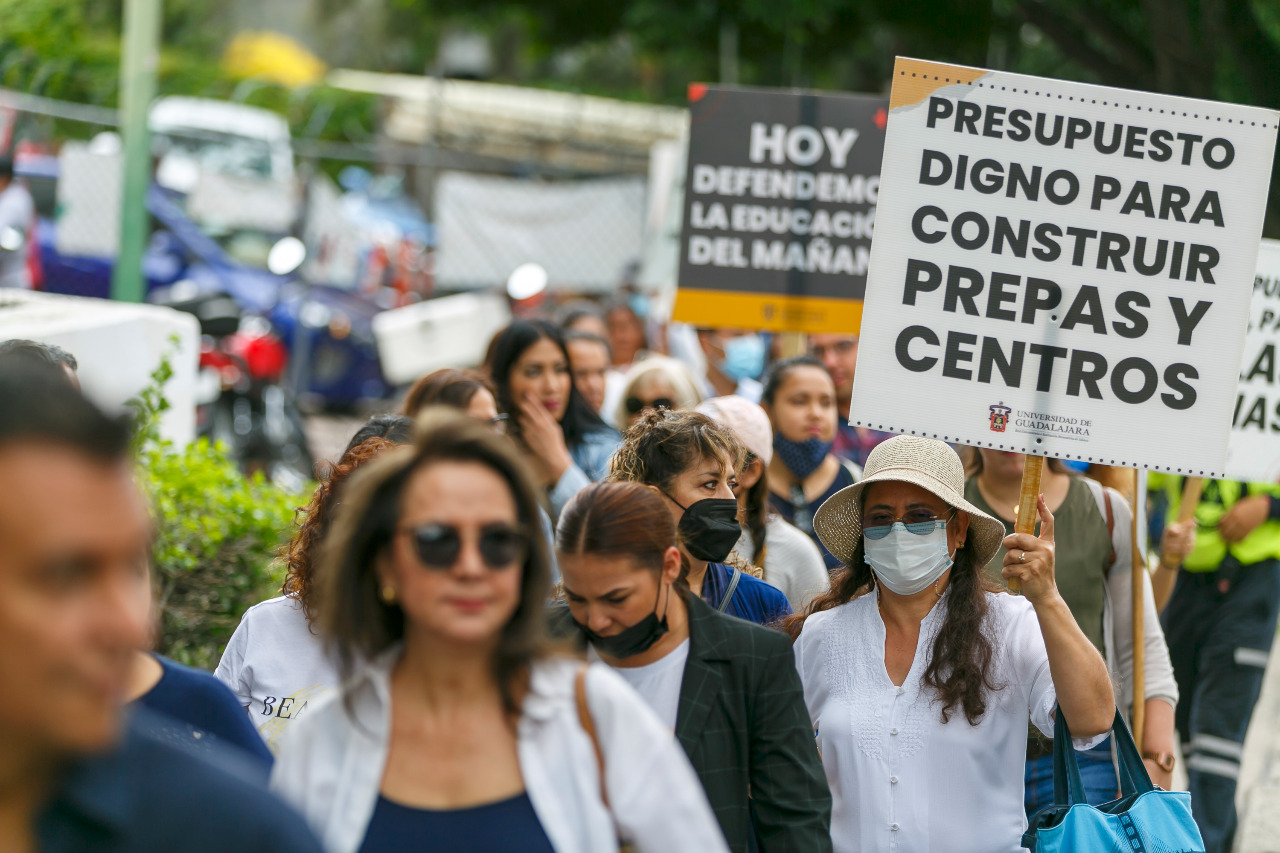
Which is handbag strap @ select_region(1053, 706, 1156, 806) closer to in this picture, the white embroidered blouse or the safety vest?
the white embroidered blouse

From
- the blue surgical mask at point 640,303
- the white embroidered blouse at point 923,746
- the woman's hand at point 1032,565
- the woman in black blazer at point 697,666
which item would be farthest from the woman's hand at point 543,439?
the blue surgical mask at point 640,303

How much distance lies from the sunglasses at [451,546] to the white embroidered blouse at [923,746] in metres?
1.51

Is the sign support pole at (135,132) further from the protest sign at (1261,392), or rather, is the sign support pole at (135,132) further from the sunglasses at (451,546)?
the sunglasses at (451,546)

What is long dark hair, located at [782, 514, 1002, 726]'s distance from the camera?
11.3 ft

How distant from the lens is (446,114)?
1911 centimetres

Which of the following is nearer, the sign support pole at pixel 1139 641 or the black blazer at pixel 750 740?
the black blazer at pixel 750 740

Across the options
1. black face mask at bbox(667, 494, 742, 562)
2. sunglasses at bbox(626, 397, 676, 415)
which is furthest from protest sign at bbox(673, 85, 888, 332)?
black face mask at bbox(667, 494, 742, 562)

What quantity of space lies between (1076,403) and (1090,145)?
0.72 meters

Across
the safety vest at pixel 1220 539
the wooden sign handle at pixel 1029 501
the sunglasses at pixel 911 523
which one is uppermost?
the wooden sign handle at pixel 1029 501

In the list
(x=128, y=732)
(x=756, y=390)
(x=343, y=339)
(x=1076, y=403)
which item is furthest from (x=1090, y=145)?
(x=343, y=339)

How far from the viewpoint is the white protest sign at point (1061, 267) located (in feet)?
13.4

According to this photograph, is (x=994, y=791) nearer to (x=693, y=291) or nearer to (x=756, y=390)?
(x=693, y=291)

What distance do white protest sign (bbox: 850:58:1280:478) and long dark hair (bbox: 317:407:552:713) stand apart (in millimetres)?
1892

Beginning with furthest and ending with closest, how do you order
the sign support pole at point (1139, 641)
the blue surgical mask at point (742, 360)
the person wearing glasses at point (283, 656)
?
the blue surgical mask at point (742, 360), the sign support pole at point (1139, 641), the person wearing glasses at point (283, 656)
